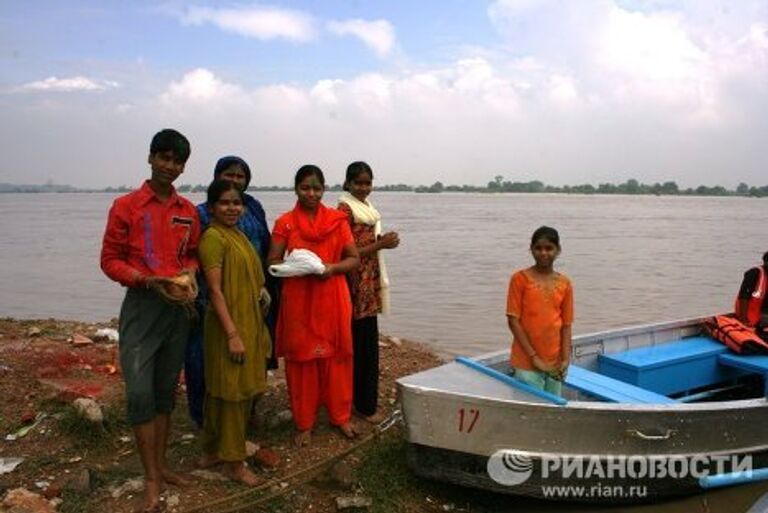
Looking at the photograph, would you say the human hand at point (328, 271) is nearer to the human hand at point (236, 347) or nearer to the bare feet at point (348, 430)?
the human hand at point (236, 347)

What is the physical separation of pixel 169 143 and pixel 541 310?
2.17 m

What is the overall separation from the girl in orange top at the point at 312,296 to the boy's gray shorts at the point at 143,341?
0.77 metres

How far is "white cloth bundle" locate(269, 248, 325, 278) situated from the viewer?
3500mm

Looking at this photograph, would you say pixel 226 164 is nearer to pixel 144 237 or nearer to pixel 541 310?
pixel 144 237

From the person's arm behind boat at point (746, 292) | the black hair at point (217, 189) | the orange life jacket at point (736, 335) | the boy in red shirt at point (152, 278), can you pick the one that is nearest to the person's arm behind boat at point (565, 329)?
the black hair at point (217, 189)

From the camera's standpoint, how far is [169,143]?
115 inches

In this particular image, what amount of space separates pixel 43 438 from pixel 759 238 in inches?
1183

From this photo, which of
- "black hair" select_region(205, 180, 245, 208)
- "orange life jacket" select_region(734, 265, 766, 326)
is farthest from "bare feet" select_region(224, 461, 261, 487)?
"orange life jacket" select_region(734, 265, 766, 326)

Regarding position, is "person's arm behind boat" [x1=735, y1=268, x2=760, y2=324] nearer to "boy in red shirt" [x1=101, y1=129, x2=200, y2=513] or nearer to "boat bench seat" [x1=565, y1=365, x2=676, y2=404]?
"boat bench seat" [x1=565, y1=365, x2=676, y2=404]

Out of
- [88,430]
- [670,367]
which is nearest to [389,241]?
[88,430]

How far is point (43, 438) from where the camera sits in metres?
3.89

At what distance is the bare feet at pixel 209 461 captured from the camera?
356 centimetres

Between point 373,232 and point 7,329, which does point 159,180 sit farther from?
point 7,329

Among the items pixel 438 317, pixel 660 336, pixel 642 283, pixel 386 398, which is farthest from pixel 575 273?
pixel 386 398
